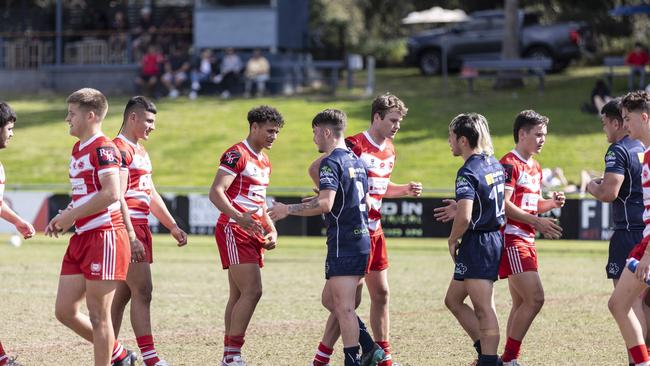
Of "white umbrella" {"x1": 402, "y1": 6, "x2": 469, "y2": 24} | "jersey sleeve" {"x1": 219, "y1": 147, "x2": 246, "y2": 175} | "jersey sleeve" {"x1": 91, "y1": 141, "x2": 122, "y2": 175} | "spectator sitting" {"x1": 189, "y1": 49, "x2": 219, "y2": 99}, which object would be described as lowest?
"jersey sleeve" {"x1": 219, "y1": 147, "x2": 246, "y2": 175}

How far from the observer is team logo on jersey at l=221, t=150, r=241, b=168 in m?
8.89

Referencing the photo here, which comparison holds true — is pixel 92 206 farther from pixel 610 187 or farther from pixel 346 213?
pixel 610 187

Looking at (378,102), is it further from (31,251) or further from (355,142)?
(31,251)

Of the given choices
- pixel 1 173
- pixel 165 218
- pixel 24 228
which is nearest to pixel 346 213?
pixel 165 218

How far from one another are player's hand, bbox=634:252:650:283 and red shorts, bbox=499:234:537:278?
155cm

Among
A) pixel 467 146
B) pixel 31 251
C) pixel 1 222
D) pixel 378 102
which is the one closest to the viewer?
pixel 467 146

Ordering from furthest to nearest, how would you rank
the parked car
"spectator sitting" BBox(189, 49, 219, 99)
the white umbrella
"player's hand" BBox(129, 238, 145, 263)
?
the parked car < the white umbrella < "spectator sitting" BBox(189, 49, 219, 99) < "player's hand" BBox(129, 238, 145, 263)

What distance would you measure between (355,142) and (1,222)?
16.4 meters

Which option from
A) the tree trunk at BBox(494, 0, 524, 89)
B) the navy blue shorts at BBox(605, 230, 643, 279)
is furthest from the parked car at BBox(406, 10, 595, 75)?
the navy blue shorts at BBox(605, 230, 643, 279)

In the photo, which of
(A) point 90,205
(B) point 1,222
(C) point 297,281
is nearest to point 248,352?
(A) point 90,205

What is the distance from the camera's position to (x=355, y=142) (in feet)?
30.9

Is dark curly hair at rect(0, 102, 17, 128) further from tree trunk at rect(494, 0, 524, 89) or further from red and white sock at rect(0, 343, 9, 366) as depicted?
tree trunk at rect(494, 0, 524, 89)

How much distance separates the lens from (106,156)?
25.0 ft

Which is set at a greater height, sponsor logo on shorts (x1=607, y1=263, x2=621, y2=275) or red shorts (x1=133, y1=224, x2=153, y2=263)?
red shorts (x1=133, y1=224, x2=153, y2=263)
